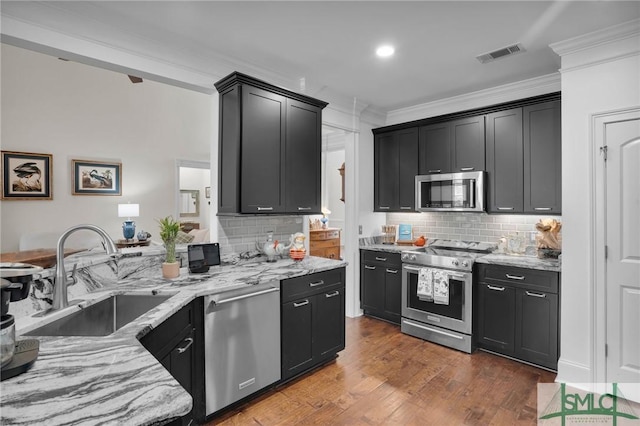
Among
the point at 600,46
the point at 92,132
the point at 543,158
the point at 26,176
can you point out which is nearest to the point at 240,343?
the point at 543,158

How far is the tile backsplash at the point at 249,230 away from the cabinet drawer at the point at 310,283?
0.77m

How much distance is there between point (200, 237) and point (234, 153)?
379 cm

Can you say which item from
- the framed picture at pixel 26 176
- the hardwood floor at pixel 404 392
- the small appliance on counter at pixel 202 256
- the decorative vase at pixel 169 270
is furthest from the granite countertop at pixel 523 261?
the framed picture at pixel 26 176

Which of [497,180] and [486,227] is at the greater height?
[497,180]

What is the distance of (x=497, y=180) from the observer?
3.66m

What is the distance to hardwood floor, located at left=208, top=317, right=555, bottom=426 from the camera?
2.36m

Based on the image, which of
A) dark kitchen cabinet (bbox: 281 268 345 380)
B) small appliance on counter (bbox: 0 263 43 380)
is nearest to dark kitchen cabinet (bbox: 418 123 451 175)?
dark kitchen cabinet (bbox: 281 268 345 380)

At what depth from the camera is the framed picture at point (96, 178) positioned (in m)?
5.40

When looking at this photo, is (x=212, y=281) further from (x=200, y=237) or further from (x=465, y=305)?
(x=200, y=237)

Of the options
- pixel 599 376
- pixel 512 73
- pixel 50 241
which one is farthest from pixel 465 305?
pixel 50 241

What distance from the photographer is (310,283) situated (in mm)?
2920

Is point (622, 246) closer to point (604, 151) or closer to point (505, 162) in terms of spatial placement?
point (604, 151)

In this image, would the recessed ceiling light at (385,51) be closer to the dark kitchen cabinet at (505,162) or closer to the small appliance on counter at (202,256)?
the dark kitchen cabinet at (505,162)

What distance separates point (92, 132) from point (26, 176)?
114 centimetres
